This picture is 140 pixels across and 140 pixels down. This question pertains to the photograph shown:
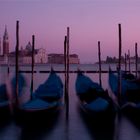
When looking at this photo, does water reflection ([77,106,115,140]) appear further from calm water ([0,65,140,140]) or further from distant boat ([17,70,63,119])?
distant boat ([17,70,63,119])

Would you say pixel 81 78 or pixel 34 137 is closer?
pixel 34 137

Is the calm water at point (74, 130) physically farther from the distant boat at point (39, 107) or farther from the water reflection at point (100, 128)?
the distant boat at point (39, 107)

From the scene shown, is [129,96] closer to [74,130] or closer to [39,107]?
[74,130]

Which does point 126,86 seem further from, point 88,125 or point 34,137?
point 34,137

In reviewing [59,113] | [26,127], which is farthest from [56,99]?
[26,127]

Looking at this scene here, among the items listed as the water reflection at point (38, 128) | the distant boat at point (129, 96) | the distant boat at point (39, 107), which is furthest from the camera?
the distant boat at point (129, 96)

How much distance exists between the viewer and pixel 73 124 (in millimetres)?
17406

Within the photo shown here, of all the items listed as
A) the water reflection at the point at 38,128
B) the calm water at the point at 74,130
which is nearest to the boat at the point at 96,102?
the calm water at the point at 74,130

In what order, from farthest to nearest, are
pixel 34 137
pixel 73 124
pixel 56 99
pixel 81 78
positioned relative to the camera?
1. pixel 81 78
2. pixel 56 99
3. pixel 73 124
4. pixel 34 137

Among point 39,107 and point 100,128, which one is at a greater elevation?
point 39,107

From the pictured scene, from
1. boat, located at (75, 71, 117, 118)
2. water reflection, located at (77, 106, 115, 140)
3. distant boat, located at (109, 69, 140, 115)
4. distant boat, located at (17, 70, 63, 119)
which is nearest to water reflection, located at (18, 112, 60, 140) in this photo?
distant boat, located at (17, 70, 63, 119)

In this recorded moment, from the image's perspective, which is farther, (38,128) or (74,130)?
(74,130)

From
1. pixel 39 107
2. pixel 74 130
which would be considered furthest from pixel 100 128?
pixel 39 107

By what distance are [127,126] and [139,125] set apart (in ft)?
1.60
